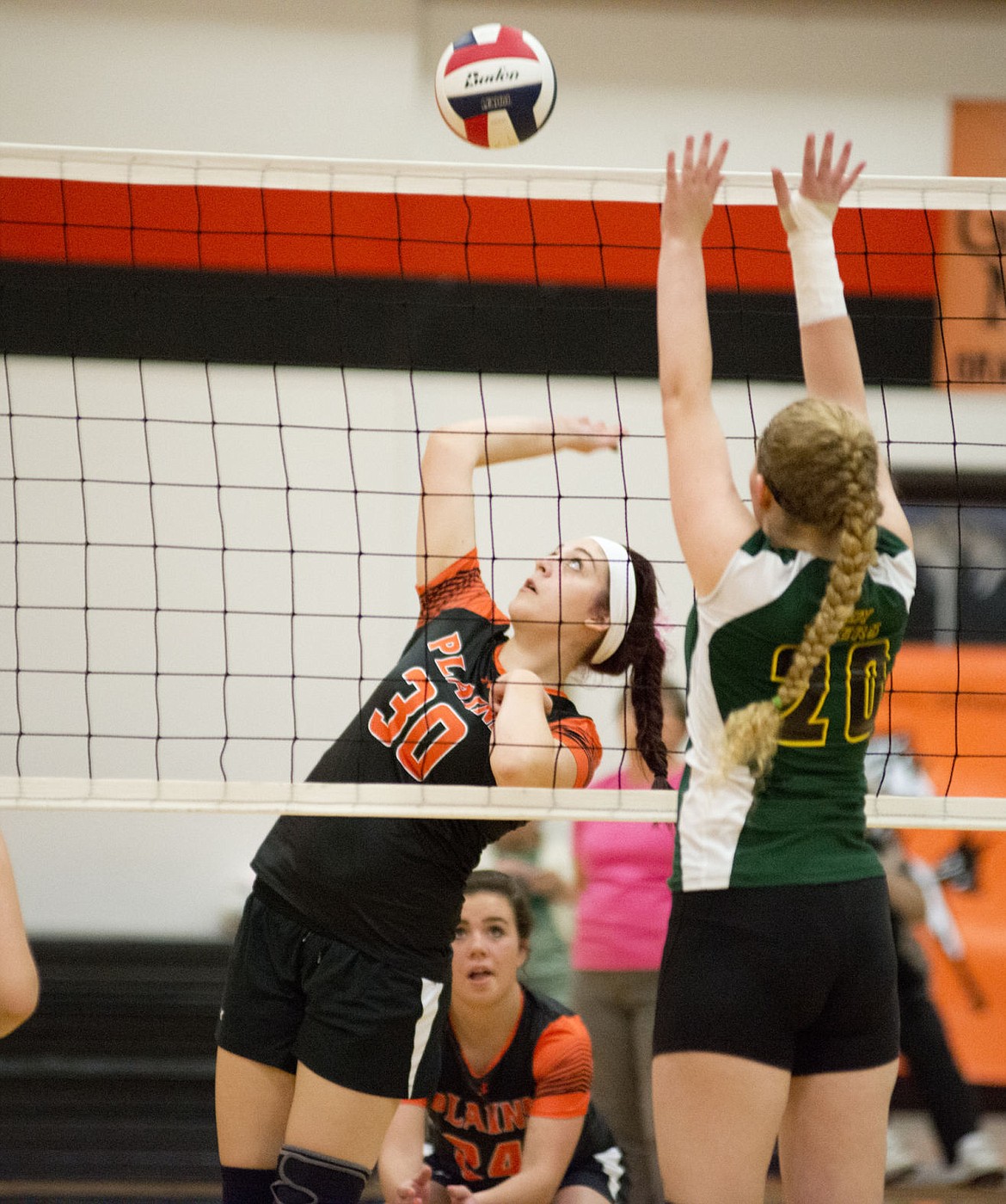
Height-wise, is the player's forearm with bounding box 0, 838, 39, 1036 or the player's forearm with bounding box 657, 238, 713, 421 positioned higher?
the player's forearm with bounding box 657, 238, 713, 421

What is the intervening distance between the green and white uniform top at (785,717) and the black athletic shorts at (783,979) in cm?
4

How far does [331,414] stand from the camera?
573 centimetres

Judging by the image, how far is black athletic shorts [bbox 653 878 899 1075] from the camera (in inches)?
77.0

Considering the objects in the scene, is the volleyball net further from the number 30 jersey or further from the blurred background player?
the number 30 jersey

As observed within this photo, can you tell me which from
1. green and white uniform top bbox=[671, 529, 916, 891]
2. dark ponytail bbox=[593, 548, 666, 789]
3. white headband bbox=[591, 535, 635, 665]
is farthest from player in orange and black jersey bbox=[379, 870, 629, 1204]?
green and white uniform top bbox=[671, 529, 916, 891]

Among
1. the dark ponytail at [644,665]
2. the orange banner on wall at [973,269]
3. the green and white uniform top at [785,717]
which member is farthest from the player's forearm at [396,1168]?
the orange banner on wall at [973,269]

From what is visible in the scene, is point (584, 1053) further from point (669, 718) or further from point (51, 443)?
point (51, 443)

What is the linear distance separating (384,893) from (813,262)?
1403 mm

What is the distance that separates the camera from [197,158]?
2.79 m

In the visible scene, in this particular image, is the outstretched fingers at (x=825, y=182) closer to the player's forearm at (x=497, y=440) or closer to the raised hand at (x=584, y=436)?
the raised hand at (x=584, y=436)

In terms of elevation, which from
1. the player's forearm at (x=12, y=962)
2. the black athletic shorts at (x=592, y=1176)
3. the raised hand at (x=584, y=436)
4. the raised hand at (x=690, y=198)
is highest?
the raised hand at (x=690, y=198)

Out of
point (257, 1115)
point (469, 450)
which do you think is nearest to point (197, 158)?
point (469, 450)

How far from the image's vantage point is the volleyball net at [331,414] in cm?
563

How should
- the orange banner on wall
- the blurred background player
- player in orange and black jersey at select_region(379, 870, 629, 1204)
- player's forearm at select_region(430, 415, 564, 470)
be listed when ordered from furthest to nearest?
1. the orange banner on wall
2. the blurred background player
3. player in orange and black jersey at select_region(379, 870, 629, 1204)
4. player's forearm at select_region(430, 415, 564, 470)
